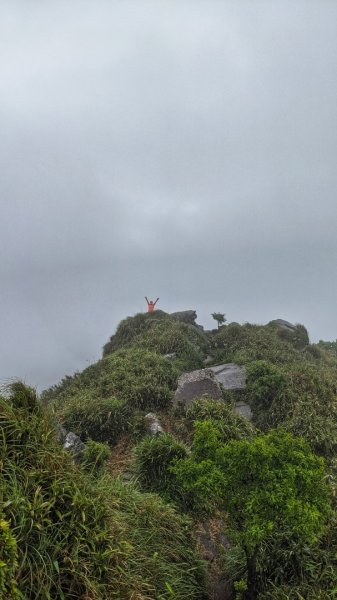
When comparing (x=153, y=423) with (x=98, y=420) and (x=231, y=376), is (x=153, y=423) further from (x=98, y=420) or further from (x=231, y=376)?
(x=231, y=376)

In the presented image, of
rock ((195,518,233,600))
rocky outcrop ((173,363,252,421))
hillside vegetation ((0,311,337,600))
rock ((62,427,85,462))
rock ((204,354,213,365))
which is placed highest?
rock ((204,354,213,365))

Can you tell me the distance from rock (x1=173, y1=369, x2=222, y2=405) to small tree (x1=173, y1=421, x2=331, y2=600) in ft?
29.8

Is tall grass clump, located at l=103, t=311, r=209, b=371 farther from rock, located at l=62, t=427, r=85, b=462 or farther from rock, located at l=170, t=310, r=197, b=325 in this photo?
rock, located at l=62, t=427, r=85, b=462

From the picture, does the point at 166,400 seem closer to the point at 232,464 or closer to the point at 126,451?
the point at 126,451

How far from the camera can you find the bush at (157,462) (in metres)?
10.2

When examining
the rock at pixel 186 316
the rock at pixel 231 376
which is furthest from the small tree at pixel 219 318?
the rock at pixel 231 376

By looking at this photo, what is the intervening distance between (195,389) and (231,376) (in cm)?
360

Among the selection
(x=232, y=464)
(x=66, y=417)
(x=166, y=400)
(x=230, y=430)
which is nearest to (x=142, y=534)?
(x=232, y=464)

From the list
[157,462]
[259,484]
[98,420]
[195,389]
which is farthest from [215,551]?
[195,389]

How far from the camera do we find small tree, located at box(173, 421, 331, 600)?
6707 mm

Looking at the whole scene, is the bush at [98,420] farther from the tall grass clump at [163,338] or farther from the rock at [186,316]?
the rock at [186,316]

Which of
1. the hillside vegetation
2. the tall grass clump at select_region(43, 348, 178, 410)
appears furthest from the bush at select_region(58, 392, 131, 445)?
the hillside vegetation

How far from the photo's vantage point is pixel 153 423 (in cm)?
1512

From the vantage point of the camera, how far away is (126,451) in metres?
14.2
